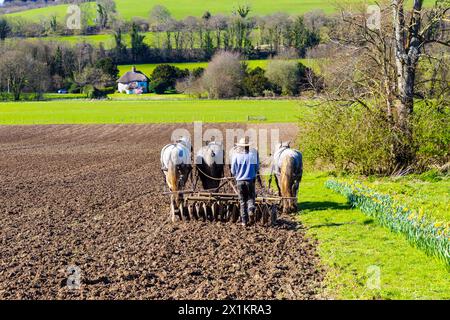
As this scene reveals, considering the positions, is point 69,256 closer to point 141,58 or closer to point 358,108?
point 358,108

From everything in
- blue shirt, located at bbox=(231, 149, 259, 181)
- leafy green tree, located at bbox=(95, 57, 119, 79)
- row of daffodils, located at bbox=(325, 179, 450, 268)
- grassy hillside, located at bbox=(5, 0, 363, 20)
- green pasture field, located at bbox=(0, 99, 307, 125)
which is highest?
grassy hillside, located at bbox=(5, 0, 363, 20)

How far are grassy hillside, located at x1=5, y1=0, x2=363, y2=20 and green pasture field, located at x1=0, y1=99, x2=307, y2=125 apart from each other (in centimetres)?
8038

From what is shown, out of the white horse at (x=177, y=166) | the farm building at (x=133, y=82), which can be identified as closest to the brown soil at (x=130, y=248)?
the white horse at (x=177, y=166)

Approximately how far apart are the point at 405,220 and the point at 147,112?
54389mm

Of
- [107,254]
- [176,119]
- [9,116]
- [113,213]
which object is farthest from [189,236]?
[9,116]

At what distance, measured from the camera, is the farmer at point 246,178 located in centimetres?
1464

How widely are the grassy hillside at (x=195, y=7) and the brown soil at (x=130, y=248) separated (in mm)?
134437

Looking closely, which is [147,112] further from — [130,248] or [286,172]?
[130,248]

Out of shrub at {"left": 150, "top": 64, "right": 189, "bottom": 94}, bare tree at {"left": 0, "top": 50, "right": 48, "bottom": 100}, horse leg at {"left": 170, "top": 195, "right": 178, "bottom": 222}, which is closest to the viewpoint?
horse leg at {"left": 170, "top": 195, "right": 178, "bottom": 222}

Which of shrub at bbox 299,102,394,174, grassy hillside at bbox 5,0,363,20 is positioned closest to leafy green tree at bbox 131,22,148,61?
grassy hillside at bbox 5,0,363,20

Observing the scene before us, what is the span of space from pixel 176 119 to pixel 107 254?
46055 millimetres

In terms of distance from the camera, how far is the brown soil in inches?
396

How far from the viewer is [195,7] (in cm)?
16788

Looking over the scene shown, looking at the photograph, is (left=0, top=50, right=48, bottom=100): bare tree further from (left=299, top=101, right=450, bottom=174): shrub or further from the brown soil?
(left=299, top=101, right=450, bottom=174): shrub
